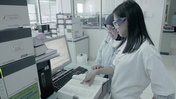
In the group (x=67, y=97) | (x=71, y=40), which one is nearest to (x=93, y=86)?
(x=67, y=97)

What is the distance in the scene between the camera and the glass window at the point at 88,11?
3.82 metres

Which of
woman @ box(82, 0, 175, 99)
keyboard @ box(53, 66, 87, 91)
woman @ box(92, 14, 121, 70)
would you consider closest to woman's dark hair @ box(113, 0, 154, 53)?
woman @ box(82, 0, 175, 99)

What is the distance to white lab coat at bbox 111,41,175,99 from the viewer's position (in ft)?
2.53

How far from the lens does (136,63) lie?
2.84ft

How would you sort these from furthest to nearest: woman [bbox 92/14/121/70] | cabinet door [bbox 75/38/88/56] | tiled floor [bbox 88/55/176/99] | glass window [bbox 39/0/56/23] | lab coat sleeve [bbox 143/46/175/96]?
glass window [bbox 39/0/56/23]
cabinet door [bbox 75/38/88/56]
tiled floor [bbox 88/55/176/99]
woman [bbox 92/14/121/70]
lab coat sleeve [bbox 143/46/175/96]

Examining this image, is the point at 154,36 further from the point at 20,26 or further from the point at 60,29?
Result: the point at 20,26

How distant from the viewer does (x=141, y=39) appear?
871mm

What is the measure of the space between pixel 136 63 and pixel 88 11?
3.49m

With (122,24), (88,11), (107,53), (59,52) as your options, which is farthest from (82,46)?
(122,24)

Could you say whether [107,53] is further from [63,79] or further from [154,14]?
[154,14]

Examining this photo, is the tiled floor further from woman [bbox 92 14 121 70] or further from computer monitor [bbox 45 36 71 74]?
computer monitor [bbox 45 36 71 74]

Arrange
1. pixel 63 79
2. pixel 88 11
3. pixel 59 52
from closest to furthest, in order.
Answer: pixel 63 79 → pixel 59 52 → pixel 88 11

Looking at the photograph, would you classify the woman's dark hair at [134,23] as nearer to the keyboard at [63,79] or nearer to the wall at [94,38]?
the keyboard at [63,79]

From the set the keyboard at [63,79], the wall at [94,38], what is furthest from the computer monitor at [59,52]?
the wall at [94,38]
